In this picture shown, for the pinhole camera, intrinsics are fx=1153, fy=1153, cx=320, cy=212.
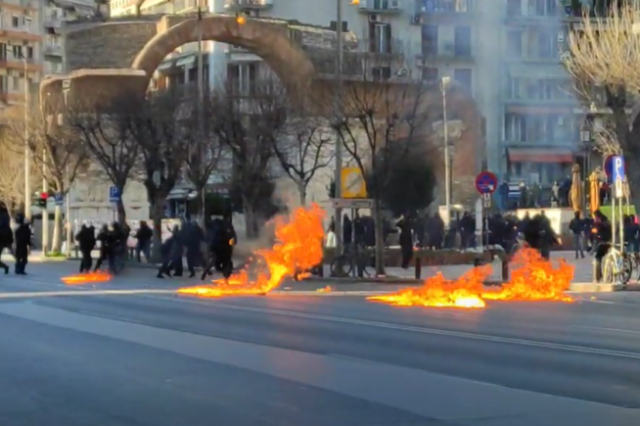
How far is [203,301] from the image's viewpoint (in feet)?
79.8

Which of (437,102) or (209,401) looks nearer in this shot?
(209,401)

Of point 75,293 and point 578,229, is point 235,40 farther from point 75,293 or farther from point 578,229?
point 75,293

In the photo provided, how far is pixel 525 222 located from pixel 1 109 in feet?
177

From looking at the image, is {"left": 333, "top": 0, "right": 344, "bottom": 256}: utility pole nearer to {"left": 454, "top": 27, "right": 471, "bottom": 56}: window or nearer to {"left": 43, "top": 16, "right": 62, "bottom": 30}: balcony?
{"left": 454, "top": 27, "right": 471, "bottom": 56}: window

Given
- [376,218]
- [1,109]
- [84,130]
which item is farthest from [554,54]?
[1,109]

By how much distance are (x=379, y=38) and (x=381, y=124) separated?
3718mm

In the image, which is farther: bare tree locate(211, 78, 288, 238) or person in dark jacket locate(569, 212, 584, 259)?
bare tree locate(211, 78, 288, 238)

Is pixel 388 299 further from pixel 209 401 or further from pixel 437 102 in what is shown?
pixel 209 401

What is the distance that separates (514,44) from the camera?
58.4 feet

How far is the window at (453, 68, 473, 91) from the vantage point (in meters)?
19.2

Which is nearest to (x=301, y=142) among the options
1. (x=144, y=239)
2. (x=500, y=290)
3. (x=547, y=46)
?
(x=144, y=239)

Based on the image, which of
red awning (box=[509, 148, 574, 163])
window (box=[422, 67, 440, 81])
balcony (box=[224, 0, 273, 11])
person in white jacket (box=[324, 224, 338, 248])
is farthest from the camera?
balcony (box=[224, 0, 273, 11])

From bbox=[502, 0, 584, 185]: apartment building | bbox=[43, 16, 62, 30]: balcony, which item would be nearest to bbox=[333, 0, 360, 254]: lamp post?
bbox=[502, 0, 584, 185]: apartment building

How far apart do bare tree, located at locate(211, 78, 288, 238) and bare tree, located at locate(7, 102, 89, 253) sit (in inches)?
297
